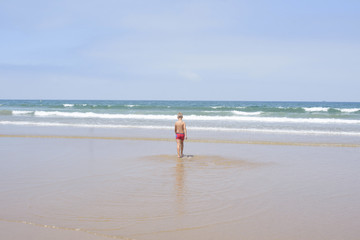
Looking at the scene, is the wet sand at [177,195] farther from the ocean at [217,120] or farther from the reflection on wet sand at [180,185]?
the ocean at [217,120]

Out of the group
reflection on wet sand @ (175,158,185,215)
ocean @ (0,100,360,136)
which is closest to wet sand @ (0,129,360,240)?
reflection on wet sand @ (175,158,185,215)

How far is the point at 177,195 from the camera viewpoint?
6129 mm

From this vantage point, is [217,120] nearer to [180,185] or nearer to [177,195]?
[180,185]

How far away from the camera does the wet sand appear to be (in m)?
4.50

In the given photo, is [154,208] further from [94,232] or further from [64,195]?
[64,195]

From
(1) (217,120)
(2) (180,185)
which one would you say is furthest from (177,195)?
(1) (217,120)

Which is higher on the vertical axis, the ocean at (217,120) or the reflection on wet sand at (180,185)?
the ocean at (217,120)

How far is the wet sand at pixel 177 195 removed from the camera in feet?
14.8

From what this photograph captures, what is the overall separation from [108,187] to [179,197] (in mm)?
1550

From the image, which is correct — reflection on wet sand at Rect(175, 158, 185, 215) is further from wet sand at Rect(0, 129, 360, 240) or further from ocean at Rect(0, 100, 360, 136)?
ocean at Rect(0, 100, 360, 136)

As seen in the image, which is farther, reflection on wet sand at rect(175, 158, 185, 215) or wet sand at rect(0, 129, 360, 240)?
reflection on wet sand at rect(175, 158, 185, 215)

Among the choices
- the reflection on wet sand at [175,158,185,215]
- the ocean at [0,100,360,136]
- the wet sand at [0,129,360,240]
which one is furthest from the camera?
the ocean at [0,100,360,136]

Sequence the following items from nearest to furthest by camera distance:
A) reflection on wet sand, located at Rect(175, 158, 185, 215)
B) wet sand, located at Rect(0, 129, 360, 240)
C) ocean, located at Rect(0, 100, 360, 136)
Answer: wet sand, located at Rect(0, 129, 360, 240) < reflection on wet sand, located at Rect(175, 158, 185, 215) < ocean, located at Rect(0, 100, 360, 136)

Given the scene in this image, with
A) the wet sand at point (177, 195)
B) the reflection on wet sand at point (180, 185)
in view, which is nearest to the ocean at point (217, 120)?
the wet sand at point (177, 195)
